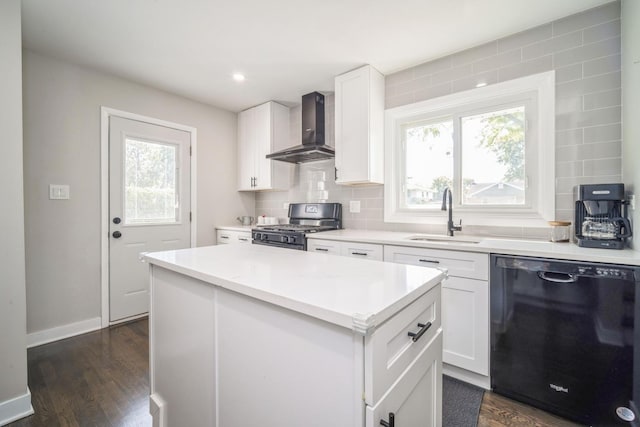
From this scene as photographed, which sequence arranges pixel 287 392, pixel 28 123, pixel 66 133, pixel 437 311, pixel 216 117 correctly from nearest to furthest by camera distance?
pixel 287 392 → pixel 437 311 → pixel 28 123 → pixel 66 133 → pixel 216 117

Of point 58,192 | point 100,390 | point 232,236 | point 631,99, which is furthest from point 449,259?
point 58,192

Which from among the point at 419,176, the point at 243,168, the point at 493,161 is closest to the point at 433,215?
the point at 419,176

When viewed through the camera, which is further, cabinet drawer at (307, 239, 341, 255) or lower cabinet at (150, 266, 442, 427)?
cabinet drawer at (307, 239, 341, 255)

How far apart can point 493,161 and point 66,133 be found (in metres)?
3.82

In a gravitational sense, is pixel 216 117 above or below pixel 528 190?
above

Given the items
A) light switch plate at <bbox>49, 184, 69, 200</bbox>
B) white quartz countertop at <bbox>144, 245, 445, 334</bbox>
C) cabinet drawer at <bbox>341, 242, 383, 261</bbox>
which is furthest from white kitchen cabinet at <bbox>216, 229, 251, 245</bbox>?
white quartz countertop at <bbox>144, 245, 445, 334</bbox>

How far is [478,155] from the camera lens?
2.45 meters

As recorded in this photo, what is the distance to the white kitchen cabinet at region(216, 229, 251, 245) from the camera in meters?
3.40

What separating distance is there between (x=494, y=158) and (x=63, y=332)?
4.12 meters

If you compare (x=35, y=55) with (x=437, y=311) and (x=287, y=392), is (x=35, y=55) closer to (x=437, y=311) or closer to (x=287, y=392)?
(x=287, y=392)

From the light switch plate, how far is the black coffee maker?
402 cm

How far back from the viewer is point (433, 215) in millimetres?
2646

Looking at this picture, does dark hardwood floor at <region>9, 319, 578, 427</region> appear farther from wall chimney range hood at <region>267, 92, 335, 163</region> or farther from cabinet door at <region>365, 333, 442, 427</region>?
wall chimney range hood at <region>267, 92, 335, 163</region>

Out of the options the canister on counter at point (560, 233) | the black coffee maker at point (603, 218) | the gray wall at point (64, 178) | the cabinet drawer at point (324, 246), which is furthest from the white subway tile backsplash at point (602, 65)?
the gray wall at point (64, 178)
